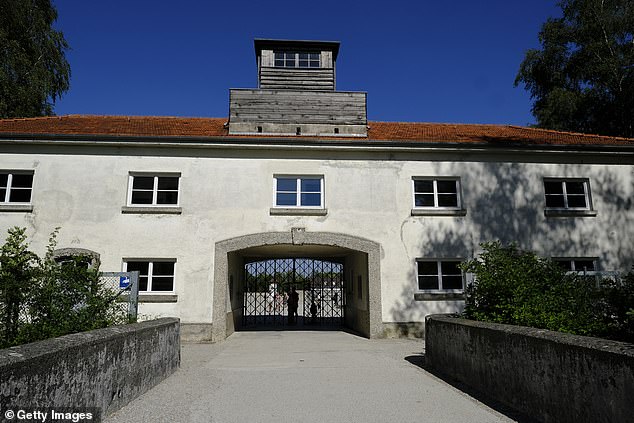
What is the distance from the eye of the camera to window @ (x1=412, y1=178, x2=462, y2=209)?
1530 centimetres

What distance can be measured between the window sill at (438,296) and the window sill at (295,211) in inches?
155

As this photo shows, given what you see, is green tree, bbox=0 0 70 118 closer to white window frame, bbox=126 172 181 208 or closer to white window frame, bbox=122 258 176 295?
white window frame, bbox=126 172 181 208

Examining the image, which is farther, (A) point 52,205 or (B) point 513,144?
(B) point 513,144

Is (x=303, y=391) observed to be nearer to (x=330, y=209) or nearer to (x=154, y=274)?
(x=330, y=209)

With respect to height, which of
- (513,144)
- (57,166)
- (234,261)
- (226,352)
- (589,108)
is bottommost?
(226,352)

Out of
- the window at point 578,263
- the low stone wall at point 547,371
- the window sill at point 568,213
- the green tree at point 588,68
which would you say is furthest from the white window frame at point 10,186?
the green tree at point 588,68

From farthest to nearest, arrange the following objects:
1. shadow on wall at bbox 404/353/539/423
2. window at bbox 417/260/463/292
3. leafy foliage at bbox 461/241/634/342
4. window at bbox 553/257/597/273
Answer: window at bbox 553/257/597/273 < window at bbox 417/260/463/292 < leafy foliage at bbox 461/241/634/342 < shadow on wall at bbox 404/353/539/423

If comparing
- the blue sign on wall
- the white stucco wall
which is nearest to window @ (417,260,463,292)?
the white stucco wall

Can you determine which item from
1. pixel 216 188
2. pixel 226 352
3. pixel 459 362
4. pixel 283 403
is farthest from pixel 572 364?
pixel 216 188

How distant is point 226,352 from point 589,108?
78.1 ft

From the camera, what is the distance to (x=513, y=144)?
609 inches

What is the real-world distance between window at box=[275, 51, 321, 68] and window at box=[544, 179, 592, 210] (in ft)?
34.1

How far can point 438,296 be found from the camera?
14.5 meters

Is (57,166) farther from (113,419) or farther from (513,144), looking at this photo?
(513,144)
